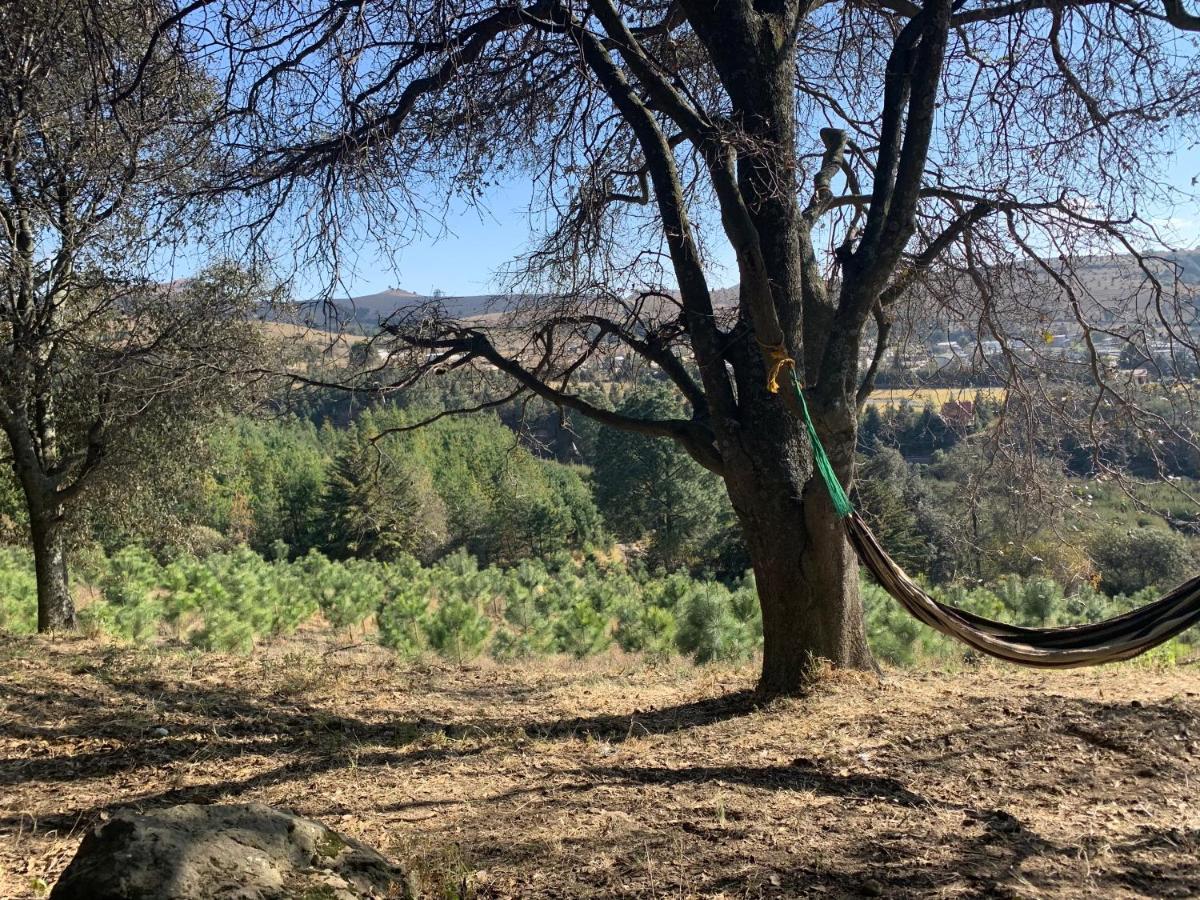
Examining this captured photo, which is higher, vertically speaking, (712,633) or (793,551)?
(793,551)

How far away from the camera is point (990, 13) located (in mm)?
5020

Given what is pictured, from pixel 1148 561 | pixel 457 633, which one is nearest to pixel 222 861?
pixel 457 633

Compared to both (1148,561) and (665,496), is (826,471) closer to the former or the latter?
(1148,561)

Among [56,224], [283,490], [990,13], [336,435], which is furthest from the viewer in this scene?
[336,435]

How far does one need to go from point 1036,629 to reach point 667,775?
1.70 meters

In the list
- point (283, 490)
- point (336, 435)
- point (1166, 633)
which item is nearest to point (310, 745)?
point (1166, 633)

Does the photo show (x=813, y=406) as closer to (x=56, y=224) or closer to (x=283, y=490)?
(x=56, y=224)

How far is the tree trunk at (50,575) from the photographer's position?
832 cm

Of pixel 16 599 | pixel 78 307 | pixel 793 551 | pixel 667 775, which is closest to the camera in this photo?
pixel 667 775

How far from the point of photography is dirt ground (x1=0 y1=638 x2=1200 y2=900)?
8.35ft

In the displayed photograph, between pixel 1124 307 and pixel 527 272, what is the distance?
12.0ft

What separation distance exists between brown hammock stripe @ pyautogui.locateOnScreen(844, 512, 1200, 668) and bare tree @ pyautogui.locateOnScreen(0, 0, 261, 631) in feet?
13.7

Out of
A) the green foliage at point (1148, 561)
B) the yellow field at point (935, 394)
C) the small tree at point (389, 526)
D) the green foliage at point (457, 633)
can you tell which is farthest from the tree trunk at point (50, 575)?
the small tree at point (389, 526)

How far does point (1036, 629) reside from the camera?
3676mm
